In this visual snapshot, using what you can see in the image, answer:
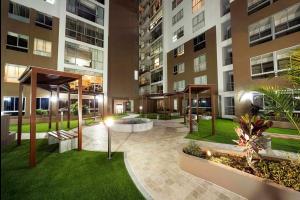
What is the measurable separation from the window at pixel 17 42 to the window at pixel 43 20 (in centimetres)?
242

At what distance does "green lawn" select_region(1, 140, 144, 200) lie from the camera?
14.2 ft

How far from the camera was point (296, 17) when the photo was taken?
47.5 feet

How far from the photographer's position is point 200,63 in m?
25.1

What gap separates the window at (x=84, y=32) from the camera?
22.0 m

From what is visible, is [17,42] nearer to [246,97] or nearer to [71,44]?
[71,44]

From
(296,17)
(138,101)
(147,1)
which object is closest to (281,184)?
(296,17)

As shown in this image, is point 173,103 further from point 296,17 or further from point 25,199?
point 25,199

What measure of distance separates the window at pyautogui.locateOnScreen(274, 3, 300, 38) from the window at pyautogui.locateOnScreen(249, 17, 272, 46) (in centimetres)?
67

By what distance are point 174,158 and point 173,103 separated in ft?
79.5

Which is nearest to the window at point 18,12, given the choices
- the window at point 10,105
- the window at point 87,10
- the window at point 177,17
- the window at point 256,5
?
the window at point 87,10

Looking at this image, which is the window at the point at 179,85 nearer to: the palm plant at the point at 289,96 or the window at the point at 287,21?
the window at the point at 287,21

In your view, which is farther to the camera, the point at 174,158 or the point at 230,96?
the point at 230,96

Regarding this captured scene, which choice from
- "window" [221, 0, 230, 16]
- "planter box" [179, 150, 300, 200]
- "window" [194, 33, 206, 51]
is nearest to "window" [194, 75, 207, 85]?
"window" [194, 33, 206, 51]

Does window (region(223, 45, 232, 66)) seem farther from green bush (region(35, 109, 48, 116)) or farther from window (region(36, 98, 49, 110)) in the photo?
window (region(36, 98, 49, 110))
